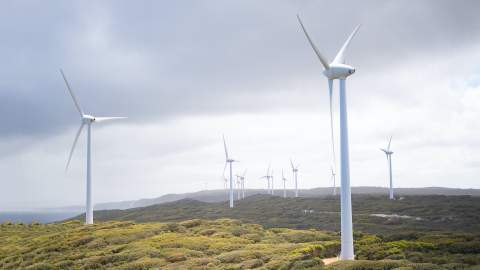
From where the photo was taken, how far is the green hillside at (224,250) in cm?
3219

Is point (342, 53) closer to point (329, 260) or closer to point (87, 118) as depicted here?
point (329, 260)

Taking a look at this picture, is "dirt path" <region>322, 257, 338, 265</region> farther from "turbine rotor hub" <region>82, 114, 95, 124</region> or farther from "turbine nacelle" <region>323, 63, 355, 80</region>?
"turbine rotor hub" <region>82, 114, 95, 124</region>

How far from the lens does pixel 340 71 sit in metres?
33.9

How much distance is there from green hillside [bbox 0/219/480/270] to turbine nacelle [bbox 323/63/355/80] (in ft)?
42.3

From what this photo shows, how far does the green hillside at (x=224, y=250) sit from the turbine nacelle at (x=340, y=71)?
12.9 metres

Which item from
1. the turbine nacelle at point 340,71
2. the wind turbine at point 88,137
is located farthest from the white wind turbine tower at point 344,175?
the wind turbine at point 88,137

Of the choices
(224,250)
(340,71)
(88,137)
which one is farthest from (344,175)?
(88,137)

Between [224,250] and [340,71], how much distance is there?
62.2ft

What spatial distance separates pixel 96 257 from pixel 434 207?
303ft

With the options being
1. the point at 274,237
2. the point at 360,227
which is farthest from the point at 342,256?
the point at 360,227

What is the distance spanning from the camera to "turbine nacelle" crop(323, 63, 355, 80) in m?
33.8

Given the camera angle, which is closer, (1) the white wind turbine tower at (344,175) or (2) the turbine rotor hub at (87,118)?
(1) the white wind turbine tower at (344,175)

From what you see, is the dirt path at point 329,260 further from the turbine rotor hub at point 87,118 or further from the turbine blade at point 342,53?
the turbine rotor hub at point 87,118

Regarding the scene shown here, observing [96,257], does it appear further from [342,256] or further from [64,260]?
[342,256]
